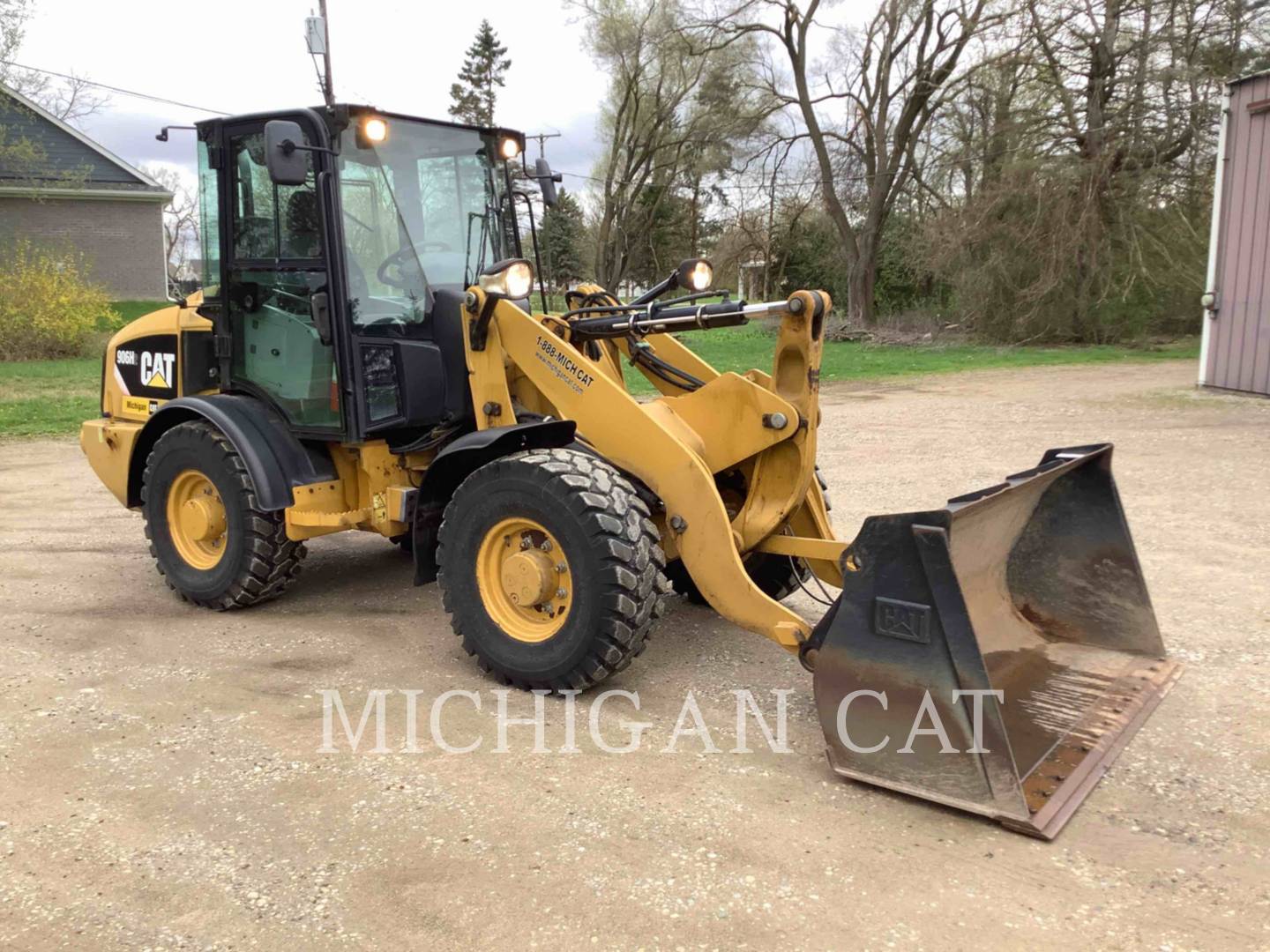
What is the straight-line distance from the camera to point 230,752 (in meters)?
3.65

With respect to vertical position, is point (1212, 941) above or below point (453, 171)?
below

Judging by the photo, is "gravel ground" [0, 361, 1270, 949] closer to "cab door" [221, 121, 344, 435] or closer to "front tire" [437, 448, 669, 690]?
"front tire" [437, 448, 669, 690]

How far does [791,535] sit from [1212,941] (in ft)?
7.90

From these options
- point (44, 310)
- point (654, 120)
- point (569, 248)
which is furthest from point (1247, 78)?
point (569, 248)

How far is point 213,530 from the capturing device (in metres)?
5.27

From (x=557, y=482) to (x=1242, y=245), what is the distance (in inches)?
510

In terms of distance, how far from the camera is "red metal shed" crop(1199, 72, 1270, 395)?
42.7 ft

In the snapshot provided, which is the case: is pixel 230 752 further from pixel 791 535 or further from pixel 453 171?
pixel 453 171

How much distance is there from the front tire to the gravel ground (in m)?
0.20

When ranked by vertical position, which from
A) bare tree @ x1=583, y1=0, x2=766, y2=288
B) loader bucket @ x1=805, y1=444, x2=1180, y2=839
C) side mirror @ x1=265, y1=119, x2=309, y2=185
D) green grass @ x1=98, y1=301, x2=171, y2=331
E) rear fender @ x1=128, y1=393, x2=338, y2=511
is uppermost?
bare tree @ x1=583, y1=0, x2=766, y2=288

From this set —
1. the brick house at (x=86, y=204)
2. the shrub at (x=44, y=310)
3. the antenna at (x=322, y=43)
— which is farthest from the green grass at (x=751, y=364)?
the antenna at (x=322, y=43)

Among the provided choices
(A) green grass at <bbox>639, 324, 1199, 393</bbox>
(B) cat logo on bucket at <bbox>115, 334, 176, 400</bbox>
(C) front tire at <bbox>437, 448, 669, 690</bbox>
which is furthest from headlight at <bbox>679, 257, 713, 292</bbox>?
(A) green grass at <bbox>639, 324, 1199, 393</bbox>

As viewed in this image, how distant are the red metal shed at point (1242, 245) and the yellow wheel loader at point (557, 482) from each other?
35.8ft

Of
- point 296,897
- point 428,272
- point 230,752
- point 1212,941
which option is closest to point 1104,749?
point 1212,941
